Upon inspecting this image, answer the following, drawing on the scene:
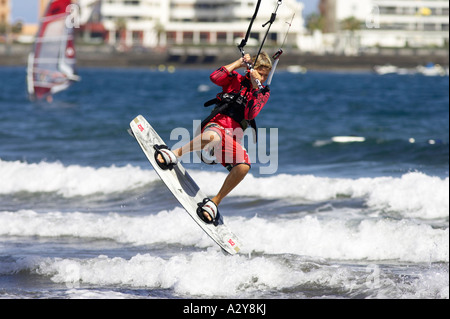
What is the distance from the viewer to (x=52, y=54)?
38.7m

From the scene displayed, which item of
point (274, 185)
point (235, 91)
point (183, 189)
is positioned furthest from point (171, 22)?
point (235, 91)

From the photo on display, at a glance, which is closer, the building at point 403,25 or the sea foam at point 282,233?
the sea foam at point 282,233

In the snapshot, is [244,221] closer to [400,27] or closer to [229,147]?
[229,147]

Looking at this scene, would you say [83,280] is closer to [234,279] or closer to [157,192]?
[234,279]

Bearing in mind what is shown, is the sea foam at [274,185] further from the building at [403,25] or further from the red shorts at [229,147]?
the building at [403,25]

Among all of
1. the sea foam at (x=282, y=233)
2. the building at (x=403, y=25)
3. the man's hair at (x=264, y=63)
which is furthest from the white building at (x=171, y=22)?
the man's hair at (x=264, y=63)

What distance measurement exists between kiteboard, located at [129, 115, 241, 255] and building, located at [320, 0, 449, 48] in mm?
99334

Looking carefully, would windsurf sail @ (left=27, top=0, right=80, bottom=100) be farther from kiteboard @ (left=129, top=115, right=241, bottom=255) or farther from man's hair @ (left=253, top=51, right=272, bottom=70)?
man's hair @ (left=253, top=51, right=272, bottom=70)

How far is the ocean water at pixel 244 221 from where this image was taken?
26.9 ft

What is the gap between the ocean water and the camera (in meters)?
8.20

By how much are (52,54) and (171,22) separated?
79.6 meters

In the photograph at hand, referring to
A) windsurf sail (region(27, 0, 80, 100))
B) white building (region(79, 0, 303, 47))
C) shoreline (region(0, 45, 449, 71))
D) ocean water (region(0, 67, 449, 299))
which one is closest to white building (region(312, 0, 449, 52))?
shoreline (region(0, 45, 449, 71))

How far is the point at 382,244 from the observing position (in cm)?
1002

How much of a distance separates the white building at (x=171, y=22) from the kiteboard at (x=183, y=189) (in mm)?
102888
